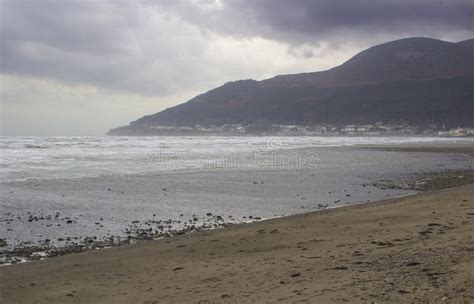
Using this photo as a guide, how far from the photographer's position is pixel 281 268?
21.7 ft

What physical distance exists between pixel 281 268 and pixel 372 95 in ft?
558

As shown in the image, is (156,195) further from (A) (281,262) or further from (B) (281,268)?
(B) (281,268)

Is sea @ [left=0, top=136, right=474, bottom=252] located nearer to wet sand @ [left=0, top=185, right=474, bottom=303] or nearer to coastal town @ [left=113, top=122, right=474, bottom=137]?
wet sand @ [left=0, top=185, right=474, bottom=303]

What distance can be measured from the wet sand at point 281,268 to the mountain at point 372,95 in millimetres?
143501

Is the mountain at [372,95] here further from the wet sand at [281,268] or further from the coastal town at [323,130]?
the wet sand at [281,268]

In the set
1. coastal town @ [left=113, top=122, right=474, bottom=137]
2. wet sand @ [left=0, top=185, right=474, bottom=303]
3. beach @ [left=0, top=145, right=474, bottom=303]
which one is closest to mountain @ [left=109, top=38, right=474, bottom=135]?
coastal town @ [left=113, top=122, right=474, bottom=137]

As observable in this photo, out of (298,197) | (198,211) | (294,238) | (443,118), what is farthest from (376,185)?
(443,118)

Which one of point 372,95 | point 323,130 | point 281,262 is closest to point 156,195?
point 281,262

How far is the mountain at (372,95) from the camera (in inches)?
6078

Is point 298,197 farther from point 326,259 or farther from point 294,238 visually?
point 326,259

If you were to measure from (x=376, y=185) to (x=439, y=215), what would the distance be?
967 centimetres

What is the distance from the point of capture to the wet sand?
527cm

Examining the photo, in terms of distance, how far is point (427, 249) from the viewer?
21.9 feet

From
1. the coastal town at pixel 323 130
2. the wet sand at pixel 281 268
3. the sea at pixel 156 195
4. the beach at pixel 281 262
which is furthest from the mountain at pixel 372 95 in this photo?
the wet sand at pixel 281 268
